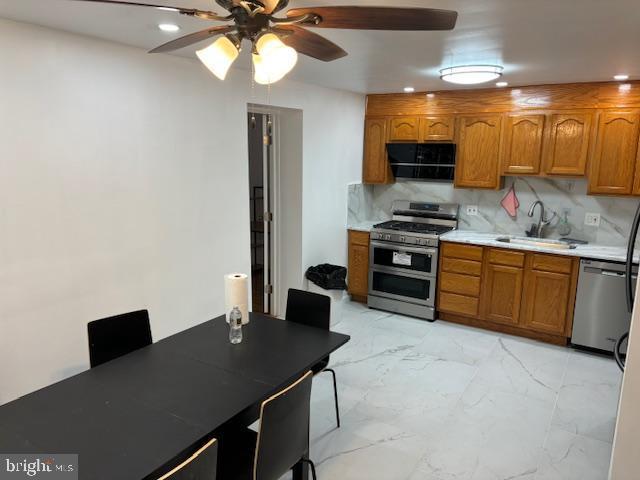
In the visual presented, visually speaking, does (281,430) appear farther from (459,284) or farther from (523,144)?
(523,144)

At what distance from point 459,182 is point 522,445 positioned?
2.70 meters

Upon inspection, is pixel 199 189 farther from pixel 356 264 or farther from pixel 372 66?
pixel 356 264

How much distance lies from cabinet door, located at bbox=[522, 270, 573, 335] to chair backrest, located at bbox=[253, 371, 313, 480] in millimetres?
2972

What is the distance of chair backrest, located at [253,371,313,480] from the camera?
1.76 meters

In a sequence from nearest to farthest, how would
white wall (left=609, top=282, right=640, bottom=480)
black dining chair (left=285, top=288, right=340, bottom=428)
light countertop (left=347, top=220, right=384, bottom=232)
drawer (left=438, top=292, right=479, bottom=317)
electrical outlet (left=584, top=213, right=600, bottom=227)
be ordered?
white wall (left=609, top=282, right=640, bottom=480) → black dining chair (left=285, top=288, right=340, bottom=428) → electrical outlet (left=584, top=213, right=600, bottom=227) → drawer (left=438, top=292, right=479, bottom=317) → light countertop (left=347, top=220, right=384, bottom=232)

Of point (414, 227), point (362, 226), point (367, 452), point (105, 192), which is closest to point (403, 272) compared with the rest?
point (414, 227)

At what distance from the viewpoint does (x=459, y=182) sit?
4.73 meters

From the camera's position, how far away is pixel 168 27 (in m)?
2.38

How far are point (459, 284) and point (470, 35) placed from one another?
2.72 metres

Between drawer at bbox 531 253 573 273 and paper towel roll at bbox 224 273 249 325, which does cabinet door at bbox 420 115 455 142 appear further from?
paper towel roll at bbox 224 273 249 325

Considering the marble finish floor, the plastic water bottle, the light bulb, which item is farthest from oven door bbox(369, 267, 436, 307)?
the light bulb

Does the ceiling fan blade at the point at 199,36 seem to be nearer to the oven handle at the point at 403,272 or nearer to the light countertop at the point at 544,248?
the light countertop at the point at 544,248

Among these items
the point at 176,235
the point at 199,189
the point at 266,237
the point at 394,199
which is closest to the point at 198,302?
the point at 176,235

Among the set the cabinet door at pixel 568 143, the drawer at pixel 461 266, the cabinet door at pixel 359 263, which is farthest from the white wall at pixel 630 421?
the cabinet door at pixel 359 263
